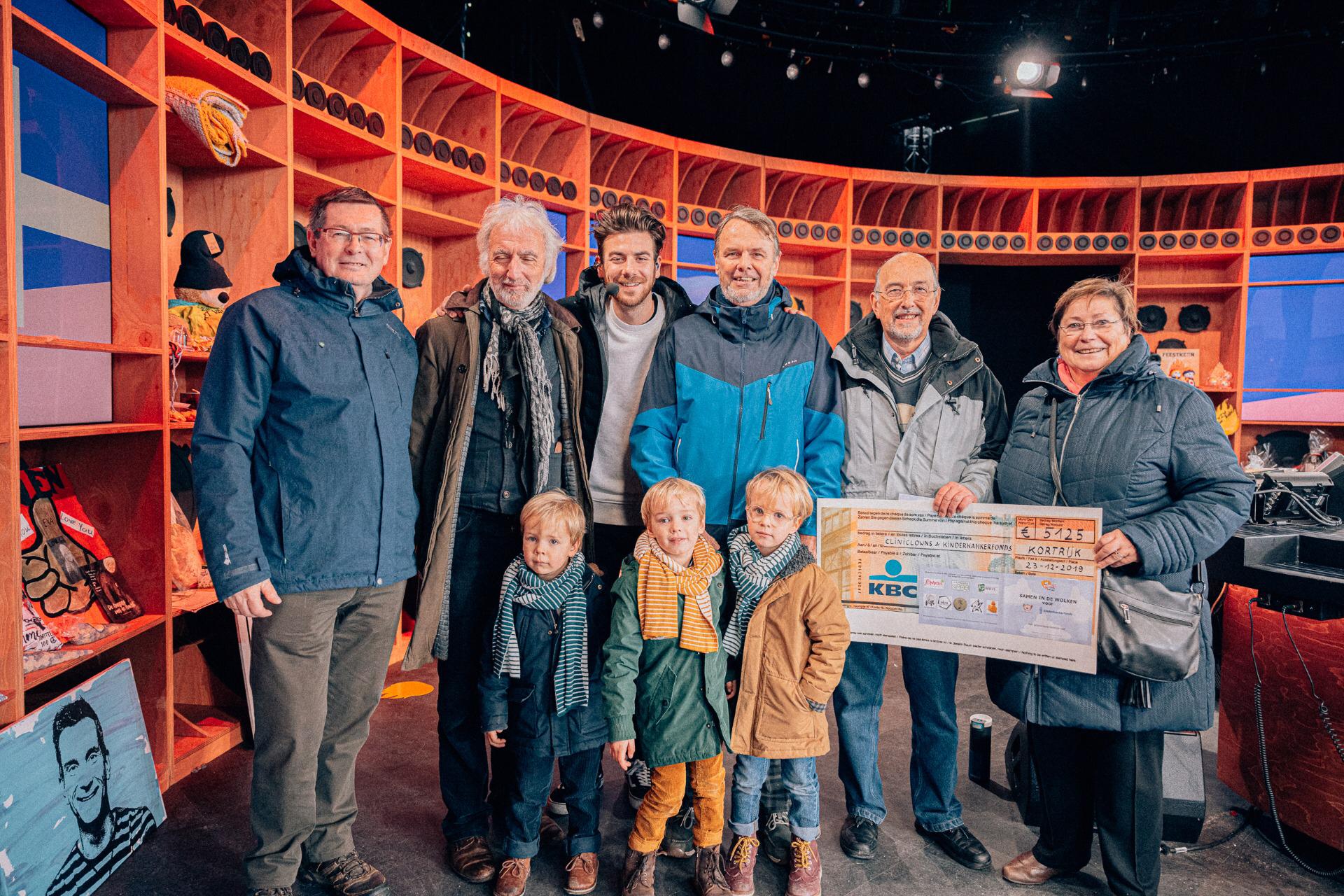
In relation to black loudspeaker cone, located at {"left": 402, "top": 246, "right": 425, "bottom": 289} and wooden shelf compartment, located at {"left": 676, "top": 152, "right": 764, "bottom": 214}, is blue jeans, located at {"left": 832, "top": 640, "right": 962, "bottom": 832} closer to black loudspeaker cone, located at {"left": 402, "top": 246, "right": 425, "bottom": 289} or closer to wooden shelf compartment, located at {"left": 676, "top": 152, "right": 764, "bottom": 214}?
black loudspeaker cone, located at {"left": 402, "top": 246, "right": 425, "bottom": 289}

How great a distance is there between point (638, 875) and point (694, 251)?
13.8ft

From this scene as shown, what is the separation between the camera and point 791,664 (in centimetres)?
190

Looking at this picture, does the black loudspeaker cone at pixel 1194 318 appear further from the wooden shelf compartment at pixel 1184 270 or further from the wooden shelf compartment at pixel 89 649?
the wooden shelf compartment at pixel 89 649

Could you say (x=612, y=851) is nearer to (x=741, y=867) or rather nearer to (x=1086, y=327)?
(x=741, y=867)

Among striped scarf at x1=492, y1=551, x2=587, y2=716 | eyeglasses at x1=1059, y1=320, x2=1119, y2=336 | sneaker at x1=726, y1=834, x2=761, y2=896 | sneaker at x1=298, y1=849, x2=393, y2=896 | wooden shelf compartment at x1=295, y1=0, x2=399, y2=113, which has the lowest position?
sneaker at x1=298, y1=849, x2=393, y2=896

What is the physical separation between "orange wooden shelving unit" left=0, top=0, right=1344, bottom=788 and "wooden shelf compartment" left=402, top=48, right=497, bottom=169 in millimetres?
13

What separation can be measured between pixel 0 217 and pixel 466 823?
178cm

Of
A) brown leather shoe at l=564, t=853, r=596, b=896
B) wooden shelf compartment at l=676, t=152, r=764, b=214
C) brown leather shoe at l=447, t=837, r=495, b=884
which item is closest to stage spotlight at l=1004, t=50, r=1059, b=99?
wooden shelf compartment at l=676, t=152, r=764, b=214

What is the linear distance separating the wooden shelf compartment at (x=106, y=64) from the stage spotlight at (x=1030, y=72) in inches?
189

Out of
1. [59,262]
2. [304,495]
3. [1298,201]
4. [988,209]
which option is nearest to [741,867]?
[304,495]

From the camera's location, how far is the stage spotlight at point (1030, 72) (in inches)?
195

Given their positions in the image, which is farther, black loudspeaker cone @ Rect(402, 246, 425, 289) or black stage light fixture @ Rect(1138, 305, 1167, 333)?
black stage light fixture @ Rect(1138, 305, 1167, 333)

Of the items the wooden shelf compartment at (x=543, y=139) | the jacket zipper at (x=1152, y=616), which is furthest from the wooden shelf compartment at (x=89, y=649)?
the wooden shelf compartment at (x=543, y=139)

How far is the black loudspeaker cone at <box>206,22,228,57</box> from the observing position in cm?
260
